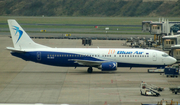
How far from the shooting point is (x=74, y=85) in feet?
128

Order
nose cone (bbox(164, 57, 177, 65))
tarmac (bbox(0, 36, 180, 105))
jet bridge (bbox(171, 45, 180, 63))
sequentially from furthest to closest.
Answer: jet bridge (bbox(171, 45, 180, 63)), nose cone (bbox(164, 57, 177, 65)), tarmac (bbox(0, 36, 180, 105))

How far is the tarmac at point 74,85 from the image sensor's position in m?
32.4

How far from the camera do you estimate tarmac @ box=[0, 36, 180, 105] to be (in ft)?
106

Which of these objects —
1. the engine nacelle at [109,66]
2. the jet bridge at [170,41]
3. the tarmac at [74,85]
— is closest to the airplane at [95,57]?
the engine nacelle at [109,66]

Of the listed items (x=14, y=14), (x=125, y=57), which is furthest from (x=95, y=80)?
(x=14, y=14)

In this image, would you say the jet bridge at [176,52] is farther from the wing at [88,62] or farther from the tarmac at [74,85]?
the wing at [88,62]

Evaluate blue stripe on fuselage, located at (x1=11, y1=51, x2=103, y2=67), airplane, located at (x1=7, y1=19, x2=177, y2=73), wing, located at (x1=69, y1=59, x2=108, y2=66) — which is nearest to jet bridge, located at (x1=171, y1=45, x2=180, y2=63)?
airplane, located at (x1=7, y1=19, x2=177, y2=73)

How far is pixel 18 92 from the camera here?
3541cm

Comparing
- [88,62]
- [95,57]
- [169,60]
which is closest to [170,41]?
[169,60]

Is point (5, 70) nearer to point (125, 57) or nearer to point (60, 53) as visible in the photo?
point (60, 53)

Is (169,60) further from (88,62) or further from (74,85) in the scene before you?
(74,85)

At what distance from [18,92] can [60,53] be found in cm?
1244

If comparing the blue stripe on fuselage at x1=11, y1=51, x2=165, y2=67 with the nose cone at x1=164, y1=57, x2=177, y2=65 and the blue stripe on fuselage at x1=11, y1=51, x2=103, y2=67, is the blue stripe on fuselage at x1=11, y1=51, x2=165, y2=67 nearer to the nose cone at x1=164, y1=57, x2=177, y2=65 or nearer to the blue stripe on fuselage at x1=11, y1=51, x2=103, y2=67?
the blue stripe on fuselage at x1=11, y1=51, x2=103, y2=67

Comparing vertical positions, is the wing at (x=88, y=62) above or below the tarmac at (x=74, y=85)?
above
